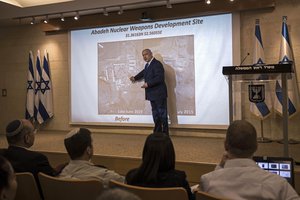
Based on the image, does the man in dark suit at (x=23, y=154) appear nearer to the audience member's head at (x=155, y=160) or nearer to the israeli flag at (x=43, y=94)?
the audience member's head at (x=155, y=160)

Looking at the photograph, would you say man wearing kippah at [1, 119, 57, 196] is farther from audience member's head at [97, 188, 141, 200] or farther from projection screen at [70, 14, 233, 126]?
projection screen at [70, 14, 233, 126]

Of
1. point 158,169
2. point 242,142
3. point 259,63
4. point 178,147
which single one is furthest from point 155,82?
point 242,142

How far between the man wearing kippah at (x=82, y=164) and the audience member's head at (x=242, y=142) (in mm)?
819

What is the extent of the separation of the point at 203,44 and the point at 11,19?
4116 millimetres

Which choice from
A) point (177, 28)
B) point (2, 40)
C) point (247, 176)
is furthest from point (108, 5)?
point (247, 176)

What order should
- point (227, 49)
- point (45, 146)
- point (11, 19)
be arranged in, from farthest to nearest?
point (11, 19) → point (227, 49) → point (45, 146)

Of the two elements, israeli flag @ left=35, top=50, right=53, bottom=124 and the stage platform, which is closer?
the stage platform

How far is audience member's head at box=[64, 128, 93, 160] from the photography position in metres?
2.16

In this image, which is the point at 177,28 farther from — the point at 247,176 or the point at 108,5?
the point at 247,176

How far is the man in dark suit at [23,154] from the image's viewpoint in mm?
2242

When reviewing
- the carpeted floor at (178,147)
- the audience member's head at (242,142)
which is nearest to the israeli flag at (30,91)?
the carpeted floor at (178,147)

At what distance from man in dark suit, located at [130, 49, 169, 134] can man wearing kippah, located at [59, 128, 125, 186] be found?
3.32 meters

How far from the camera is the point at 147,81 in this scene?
18.3ft

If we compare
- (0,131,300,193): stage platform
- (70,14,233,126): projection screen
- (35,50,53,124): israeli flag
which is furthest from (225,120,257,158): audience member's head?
(35,50,53,124): israeli flag
